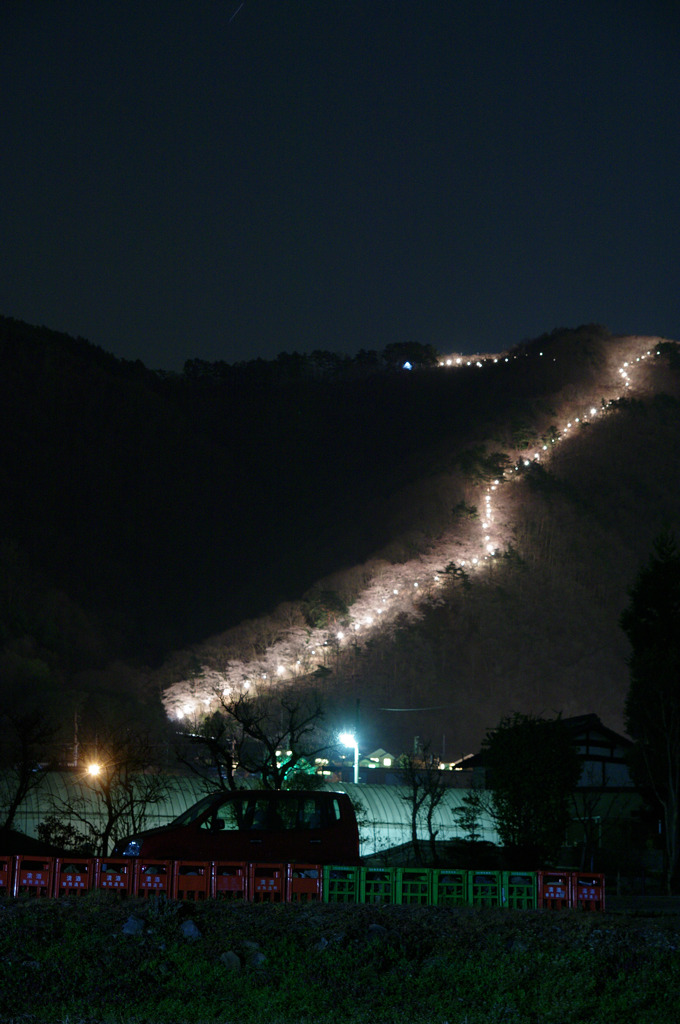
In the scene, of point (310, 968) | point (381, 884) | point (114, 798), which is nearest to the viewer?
point (310, 968)

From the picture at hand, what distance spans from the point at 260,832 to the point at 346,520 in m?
104

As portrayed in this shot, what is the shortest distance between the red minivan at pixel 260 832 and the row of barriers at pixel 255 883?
1.46 feet

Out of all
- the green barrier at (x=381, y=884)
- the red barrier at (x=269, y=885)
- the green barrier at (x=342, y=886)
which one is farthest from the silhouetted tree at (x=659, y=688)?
the red barrier at (x=269, y=885)

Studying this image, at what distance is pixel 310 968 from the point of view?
33.6ft

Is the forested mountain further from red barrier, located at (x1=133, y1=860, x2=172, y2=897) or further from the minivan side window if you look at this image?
red barrier, located at (x1=133, y1=860, x2=172, y2=897)

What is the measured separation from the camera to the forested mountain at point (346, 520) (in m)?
78.8

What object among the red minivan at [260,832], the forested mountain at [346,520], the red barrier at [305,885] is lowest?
the red barrier at [305,885]

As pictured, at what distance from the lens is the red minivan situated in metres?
15.6

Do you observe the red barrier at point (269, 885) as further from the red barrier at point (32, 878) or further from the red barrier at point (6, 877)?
the red barrier at point (6, 877)

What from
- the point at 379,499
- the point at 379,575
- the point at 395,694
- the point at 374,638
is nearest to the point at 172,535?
the point at 379,499

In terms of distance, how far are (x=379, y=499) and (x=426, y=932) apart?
11138 centimetres

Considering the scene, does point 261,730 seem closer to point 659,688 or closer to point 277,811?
→ point 659,688

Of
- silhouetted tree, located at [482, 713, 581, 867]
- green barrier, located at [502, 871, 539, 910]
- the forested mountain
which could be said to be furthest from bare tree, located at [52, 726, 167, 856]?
the forested mountain

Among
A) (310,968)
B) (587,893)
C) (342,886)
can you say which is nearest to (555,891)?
(587,893)
